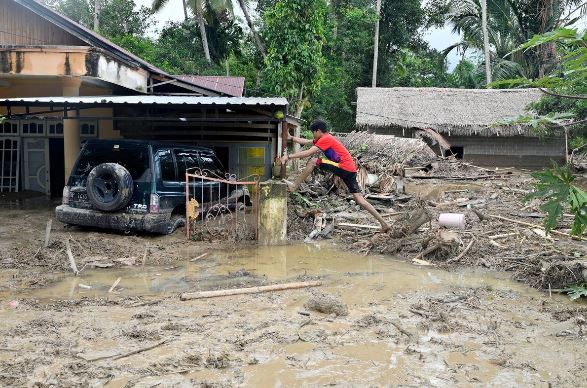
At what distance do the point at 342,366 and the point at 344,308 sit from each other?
52.7 inches

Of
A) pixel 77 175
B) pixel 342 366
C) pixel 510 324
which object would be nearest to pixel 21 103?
pixel 77 175

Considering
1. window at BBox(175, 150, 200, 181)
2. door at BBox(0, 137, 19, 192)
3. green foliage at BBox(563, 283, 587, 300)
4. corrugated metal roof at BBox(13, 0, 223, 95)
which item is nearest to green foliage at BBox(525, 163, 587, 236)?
green foliage at BBox(563, 283, 587, 300)

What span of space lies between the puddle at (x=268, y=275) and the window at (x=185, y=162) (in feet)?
5.70

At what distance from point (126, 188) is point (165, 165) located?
0.87 m

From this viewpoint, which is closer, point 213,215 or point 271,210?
point 271,210

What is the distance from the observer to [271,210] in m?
8.59

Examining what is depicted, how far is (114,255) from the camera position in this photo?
7.52m

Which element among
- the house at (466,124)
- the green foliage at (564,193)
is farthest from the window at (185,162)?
the house at (466,124)

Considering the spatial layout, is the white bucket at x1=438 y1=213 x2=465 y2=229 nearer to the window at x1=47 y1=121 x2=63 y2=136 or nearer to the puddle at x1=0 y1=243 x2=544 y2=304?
the puddle at x1=0 y1=243 x2=544 y2=304

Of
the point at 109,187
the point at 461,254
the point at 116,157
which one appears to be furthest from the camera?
the point at 116,157

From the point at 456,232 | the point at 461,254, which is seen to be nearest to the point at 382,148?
the point at 456,232

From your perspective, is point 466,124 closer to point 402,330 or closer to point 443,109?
point 443,109

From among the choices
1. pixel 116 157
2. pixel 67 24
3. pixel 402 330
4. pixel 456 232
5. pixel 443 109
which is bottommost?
pixel 402 330

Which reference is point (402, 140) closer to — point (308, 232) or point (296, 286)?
point (308, 232)
